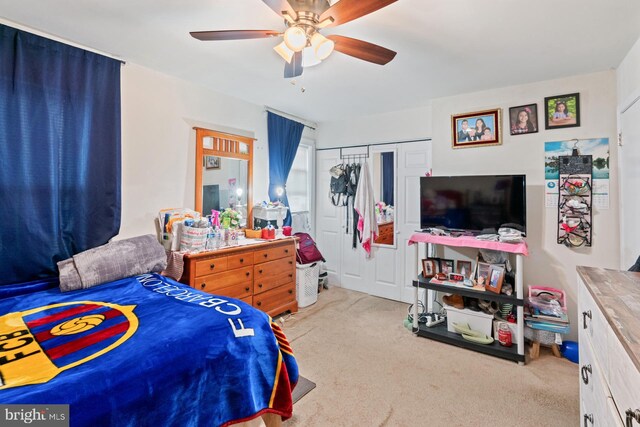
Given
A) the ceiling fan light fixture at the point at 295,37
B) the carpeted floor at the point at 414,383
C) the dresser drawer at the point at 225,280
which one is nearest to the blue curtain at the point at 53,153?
the dresser drawer at the point at 225,280

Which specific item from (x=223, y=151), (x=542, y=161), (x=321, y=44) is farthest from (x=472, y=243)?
(x=223, y=151)

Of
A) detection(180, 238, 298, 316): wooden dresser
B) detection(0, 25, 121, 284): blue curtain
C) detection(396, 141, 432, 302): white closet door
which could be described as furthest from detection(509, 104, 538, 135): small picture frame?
detection(0, 25, 121, 284): blue curtain

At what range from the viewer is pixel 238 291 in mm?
2777

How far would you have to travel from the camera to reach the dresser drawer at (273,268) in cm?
298

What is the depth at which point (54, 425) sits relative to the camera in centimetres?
86

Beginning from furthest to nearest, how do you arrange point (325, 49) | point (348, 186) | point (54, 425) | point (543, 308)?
point (348, 186), point (543, 308), point (325, 49), point (54, 425)

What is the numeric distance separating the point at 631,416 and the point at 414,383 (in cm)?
155

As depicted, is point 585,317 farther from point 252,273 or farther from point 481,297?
point 252,273

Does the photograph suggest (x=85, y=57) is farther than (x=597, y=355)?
Yes

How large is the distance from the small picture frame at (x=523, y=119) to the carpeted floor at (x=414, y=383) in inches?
82.0

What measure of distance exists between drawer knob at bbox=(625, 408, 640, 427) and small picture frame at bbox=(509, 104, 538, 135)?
276 cm

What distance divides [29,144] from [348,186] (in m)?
3.28

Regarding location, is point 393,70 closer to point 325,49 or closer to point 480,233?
point 325,49

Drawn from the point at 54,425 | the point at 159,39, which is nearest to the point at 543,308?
the point at 54,425
